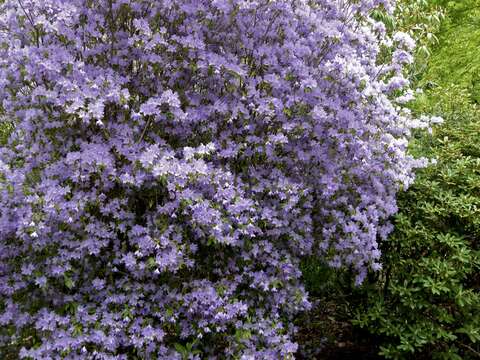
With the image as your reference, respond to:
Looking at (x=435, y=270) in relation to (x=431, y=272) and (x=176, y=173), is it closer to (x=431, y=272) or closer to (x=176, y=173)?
(x=431, y=272)

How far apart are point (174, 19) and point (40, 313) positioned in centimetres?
218

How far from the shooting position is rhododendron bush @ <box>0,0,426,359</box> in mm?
3225

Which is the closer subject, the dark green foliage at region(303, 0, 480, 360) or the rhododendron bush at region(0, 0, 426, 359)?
the rhododendron bush at region(0, 0, 426, 359)

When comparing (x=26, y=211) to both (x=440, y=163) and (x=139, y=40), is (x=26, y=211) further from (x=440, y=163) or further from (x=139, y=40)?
(x=440, y=163)

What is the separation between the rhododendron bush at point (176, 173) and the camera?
3225 millimetres

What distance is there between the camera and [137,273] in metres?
3.33

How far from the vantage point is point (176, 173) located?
3.08m

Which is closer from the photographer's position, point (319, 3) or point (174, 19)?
point (174, 19)

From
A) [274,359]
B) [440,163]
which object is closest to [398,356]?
[274,359]

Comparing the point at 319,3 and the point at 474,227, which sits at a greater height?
the point at 319,3

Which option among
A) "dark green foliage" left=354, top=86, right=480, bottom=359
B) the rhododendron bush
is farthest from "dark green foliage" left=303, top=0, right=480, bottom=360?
the rhododendron bush

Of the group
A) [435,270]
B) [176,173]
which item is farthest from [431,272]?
[176,173]

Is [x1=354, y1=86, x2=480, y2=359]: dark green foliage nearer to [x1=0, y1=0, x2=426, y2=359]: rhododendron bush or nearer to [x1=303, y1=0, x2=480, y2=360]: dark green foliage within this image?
[x1=303, y1=0, x2=480, y2=360]: dark green foliage

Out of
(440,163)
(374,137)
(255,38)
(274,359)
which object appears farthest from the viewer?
(440,163)
